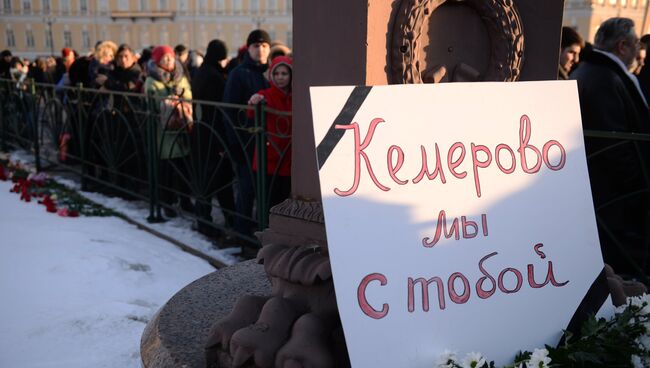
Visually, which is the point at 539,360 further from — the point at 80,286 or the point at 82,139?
the point at 82,139

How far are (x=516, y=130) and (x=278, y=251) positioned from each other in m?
0.76

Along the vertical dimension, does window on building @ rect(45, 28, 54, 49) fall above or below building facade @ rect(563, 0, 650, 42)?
below

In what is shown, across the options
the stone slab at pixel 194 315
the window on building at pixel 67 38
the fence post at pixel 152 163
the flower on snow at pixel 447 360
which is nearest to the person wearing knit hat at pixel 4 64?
the fence post at pixel 152 163

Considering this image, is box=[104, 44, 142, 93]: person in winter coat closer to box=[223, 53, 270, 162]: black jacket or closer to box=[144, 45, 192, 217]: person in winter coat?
box=[144, 45, 192, 217]: person in winter coat

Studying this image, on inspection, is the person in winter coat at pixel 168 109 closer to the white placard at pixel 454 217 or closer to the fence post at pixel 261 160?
the fence post at pixel 261 160

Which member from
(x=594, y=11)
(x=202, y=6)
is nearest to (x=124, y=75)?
(x=594, y=11)

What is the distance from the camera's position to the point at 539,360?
4.22 ft

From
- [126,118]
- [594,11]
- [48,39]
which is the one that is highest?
[594,11]

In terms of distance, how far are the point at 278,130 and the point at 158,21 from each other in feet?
216

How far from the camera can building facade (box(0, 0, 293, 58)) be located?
61.9 metres

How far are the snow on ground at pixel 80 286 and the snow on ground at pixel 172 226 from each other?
17 centimetres

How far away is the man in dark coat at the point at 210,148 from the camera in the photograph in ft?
15.5

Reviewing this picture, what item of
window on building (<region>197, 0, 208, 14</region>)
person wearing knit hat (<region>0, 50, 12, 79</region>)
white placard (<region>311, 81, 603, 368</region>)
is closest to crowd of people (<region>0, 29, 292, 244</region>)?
white placard (<region>311, 81, 603, 368</region>)

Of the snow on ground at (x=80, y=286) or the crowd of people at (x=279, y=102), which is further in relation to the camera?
the crowd of people at (x=279, y=102)
